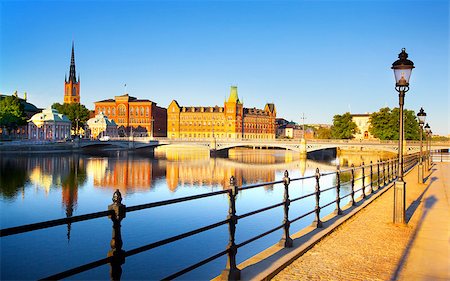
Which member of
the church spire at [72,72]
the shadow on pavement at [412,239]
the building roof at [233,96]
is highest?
the church spire at [72,72]

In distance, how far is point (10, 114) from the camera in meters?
77.8

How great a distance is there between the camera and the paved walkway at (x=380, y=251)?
579cm

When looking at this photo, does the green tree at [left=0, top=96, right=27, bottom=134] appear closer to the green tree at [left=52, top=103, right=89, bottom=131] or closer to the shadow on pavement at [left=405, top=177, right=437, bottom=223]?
the green tree at [left=52, top=103, right=89, bottom=131]

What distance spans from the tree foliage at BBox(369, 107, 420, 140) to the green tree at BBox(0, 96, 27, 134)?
237 feet

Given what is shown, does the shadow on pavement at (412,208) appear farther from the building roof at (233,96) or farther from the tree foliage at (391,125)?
the building roof at (233,96)

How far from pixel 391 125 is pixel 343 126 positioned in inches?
647

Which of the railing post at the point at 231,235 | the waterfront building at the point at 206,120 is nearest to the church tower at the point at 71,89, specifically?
the waterfront building at the point at 206,120

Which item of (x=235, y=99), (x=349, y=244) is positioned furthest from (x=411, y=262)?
(x=235, y=99)

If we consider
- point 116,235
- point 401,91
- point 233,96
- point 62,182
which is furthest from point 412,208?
point 233,96

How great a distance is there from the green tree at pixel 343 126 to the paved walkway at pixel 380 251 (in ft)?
285

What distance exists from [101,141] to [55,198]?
60.9m

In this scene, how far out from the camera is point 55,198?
27.1 metres

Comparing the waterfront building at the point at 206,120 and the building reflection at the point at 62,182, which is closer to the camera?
the building reflection at the point at 62,182

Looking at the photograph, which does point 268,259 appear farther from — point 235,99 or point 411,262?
point 235,99
